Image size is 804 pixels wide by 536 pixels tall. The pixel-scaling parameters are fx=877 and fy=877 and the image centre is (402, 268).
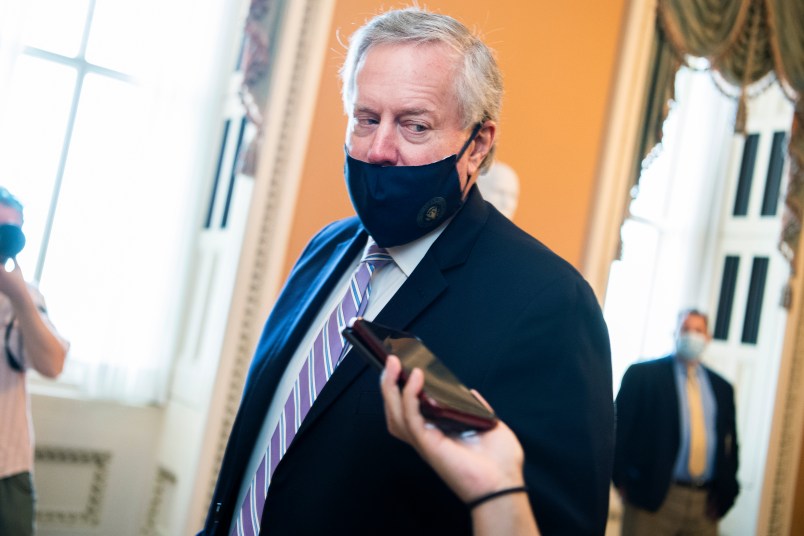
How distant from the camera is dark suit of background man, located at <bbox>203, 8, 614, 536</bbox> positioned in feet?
3.93

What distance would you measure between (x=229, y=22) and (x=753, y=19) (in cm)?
349

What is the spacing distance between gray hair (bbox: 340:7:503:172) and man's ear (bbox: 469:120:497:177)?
0.7 inches

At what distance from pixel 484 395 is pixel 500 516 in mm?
293

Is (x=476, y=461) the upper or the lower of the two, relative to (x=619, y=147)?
lower

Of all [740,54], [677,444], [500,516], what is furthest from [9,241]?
[740,54]

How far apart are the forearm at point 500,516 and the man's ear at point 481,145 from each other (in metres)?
0.72

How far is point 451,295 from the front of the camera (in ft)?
4.45

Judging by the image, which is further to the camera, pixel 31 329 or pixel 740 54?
pixel 740 54

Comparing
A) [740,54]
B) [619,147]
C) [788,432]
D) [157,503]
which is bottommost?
[157,503]

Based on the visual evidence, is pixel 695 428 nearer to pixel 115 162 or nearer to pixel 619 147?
pixel 619 147

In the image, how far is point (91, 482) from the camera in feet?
13.5

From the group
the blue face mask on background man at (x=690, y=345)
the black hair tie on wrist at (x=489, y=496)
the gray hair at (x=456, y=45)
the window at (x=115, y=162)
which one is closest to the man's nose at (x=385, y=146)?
the gray hair at (x=456, y=45)

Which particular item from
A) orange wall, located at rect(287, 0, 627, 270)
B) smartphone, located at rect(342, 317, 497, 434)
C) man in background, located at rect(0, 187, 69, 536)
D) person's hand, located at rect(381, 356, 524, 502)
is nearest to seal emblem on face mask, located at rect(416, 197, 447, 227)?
smartphone, located at rect(342, 317, 497, 434)

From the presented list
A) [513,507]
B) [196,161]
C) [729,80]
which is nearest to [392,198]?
[513,507]
